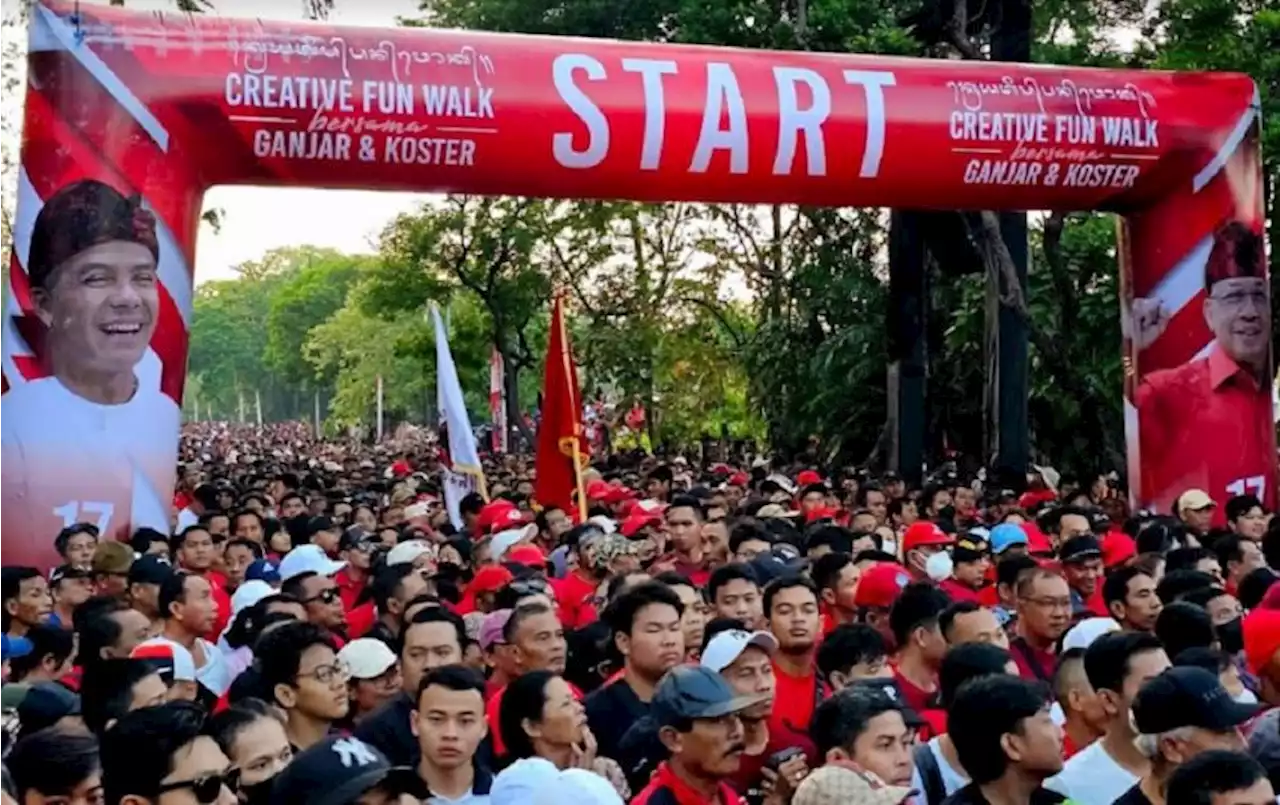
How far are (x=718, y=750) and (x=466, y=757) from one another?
0.76 metres

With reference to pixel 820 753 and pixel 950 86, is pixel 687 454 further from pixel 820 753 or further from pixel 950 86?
pixel 820 753

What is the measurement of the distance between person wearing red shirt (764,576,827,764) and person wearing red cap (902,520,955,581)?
8.95 ft

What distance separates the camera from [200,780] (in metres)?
4.02

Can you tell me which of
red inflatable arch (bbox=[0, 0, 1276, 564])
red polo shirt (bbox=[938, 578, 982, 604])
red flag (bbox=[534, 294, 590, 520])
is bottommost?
red polo shirt (bbox=[938, 578, 982, 604])

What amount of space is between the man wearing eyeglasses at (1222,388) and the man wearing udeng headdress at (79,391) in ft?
→ 24.7

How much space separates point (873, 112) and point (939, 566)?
471cm

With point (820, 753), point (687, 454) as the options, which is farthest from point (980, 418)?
point (820, 753)

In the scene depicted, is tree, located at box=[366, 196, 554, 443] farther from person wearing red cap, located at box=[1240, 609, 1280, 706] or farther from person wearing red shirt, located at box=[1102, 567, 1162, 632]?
person wearing red cap, located at box=[1240, 609, 1280, 706]

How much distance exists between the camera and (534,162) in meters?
11.9

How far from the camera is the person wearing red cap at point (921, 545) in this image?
29.8 ft

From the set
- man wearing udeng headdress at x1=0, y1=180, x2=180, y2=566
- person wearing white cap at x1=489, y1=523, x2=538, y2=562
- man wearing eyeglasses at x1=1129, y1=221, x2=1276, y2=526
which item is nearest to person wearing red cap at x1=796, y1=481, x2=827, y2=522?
man wearing eyeglasses at x1=1129, y1=221, x2=1276, y2=526

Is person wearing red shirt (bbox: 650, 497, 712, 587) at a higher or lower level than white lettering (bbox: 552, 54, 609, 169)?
lower

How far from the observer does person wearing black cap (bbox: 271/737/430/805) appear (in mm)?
3703

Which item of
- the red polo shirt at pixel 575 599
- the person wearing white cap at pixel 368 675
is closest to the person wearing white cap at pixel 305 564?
the red polo shirt at pixel 575 599
